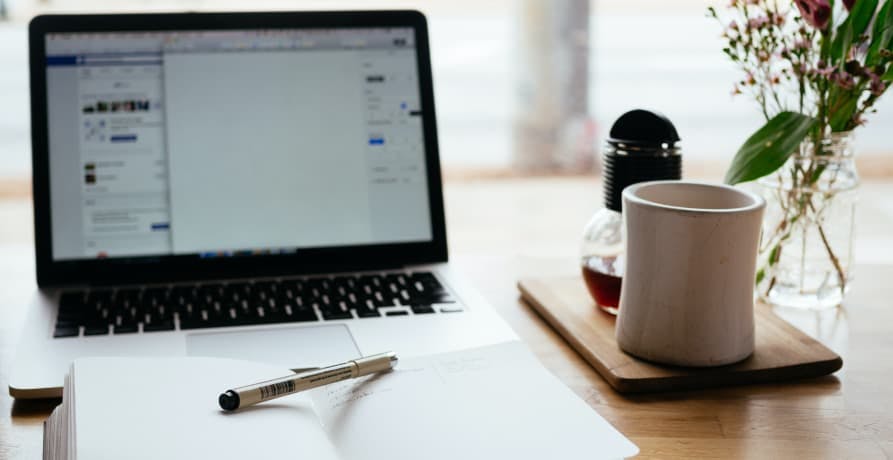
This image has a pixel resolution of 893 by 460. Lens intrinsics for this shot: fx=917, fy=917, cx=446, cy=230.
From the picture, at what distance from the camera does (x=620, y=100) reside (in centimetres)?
434

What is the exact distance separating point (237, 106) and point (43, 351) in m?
0.35

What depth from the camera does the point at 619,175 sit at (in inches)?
34.4

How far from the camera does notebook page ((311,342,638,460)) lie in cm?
62

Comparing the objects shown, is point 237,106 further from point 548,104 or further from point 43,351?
point 548,104

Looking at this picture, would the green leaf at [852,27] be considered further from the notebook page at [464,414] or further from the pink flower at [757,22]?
the notebook page at [464,414]

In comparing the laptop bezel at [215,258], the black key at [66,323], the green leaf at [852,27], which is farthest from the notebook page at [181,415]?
the green leaf at [852,27]

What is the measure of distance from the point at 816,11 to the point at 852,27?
0.06 metres

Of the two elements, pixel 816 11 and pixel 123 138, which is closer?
pixel 816 11

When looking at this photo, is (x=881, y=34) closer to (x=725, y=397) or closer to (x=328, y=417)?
(x=725, y=397)

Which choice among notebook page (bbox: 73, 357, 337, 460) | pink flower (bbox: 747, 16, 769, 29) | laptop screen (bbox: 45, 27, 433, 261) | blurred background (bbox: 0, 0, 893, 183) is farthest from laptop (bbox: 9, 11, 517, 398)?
blurred background (bbox: 0, 0, 893, 183)

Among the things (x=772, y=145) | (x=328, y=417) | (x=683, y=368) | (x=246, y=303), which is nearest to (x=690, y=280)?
(x=683, y=368)

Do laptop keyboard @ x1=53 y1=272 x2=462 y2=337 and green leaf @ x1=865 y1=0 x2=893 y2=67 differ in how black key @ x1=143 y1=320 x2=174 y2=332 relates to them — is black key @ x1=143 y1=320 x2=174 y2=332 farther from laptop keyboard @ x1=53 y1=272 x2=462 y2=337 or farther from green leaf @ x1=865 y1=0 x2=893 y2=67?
green leaf @ x1=865 y1=0 x2=893 y2=67

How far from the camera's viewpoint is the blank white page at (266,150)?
3.28ft

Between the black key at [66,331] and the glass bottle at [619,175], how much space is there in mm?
486
